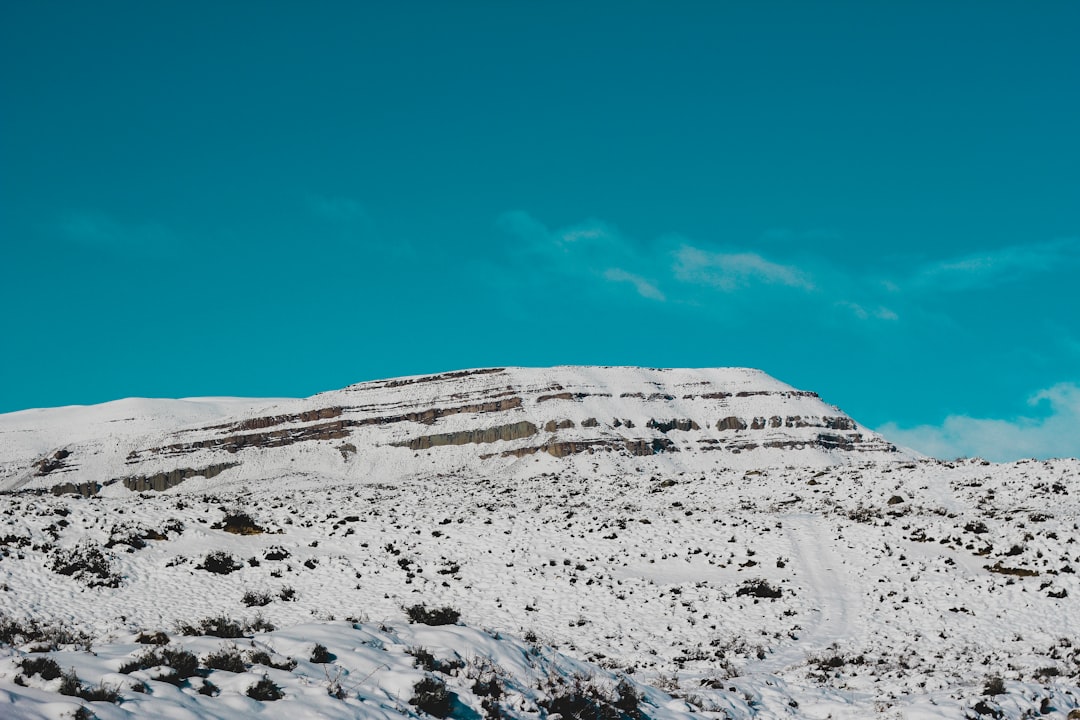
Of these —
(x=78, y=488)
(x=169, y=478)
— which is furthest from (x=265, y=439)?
(x=78, y=488)

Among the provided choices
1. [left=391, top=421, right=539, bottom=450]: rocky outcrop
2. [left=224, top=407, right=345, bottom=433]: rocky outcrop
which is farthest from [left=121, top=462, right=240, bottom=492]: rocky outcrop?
[left=391, top=421, right=539, bottom=450]: rocky outcrop

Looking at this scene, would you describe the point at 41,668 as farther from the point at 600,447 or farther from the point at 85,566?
the point at 600,447

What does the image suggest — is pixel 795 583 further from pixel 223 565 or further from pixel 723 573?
pixel 223 565

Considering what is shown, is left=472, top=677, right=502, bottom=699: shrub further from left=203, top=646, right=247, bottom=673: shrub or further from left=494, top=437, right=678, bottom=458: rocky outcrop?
left=494, top=437, right=678, bottom=458: rocky outcrop

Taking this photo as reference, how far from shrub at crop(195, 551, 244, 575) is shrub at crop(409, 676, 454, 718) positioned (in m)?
20.8

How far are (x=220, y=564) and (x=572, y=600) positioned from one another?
13.1 metres

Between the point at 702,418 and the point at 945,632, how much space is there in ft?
418

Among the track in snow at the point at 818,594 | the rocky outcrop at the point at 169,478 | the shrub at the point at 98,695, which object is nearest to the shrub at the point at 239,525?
the track in snow at the point at 818,594

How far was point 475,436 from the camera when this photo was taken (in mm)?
141750

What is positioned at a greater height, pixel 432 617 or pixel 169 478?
pixel 169 478

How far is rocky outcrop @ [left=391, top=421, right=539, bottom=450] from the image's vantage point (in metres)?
140

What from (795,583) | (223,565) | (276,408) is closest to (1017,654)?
(795,583)

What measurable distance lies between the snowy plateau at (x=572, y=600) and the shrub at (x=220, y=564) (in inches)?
3.7

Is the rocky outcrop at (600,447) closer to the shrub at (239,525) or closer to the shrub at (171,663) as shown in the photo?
the shrub at (239,525)
